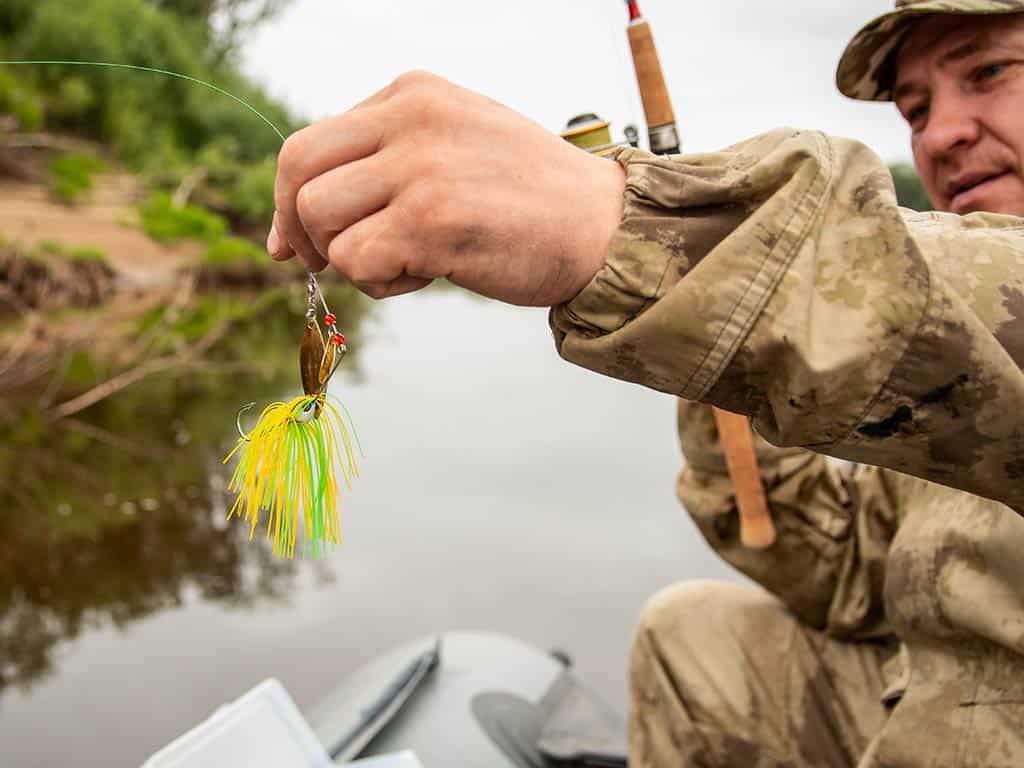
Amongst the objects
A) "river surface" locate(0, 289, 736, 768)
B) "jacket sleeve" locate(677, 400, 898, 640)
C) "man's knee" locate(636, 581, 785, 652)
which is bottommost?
"river surface" locate(0, 289, 736, 768)

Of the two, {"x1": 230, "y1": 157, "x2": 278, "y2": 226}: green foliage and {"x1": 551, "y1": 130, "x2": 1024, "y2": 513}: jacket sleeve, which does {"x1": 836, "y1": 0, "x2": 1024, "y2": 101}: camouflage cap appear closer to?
{"x1": 551, "y1": 130, "x2": 1024, "y2": 513}: jacket sleeve

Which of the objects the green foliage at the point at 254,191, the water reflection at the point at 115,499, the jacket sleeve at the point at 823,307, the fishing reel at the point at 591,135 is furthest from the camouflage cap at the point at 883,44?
the green foliage at the point at 254,191

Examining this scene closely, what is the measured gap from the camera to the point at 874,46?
1647 millimetres

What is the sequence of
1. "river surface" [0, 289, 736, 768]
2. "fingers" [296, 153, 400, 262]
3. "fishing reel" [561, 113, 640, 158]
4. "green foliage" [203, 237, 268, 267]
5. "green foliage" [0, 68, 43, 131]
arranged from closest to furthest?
1. "fingers" [296, 153, 400, 262]
2. "fishing reel" [561, 113, 640, 158]
3. "river surface" [0, 289, 736, 768]
4. "green foliage" [0, 68, 43, 131]
5. "green foliage" [203, 237, 268, 267]

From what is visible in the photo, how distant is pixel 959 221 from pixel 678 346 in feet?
1.02

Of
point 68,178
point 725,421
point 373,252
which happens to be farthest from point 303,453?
point 68,178

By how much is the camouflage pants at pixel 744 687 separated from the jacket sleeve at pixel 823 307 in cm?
93

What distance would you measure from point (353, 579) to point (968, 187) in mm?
3354

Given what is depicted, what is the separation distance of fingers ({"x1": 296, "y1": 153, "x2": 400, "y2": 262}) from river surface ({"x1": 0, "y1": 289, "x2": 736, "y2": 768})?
8.25 feet

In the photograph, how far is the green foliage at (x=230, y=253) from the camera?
35.5 ft

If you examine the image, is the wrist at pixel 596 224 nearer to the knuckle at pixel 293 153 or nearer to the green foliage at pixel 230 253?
the knuckle at pixel 293 153

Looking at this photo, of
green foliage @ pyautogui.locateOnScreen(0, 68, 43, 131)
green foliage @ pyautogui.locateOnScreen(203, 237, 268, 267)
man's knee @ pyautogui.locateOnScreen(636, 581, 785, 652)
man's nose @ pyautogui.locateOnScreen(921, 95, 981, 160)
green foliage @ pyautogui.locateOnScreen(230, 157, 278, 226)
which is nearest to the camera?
man's nose @ pyautogui.locateOnScreen(921, 95, 981, 160)

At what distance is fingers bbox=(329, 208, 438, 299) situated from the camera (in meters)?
0.73

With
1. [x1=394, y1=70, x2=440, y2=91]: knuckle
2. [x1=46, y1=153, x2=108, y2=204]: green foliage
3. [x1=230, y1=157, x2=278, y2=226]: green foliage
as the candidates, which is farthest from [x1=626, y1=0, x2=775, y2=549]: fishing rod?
[x1=230, y1=157, x2=278, y2=226]: green foliage
